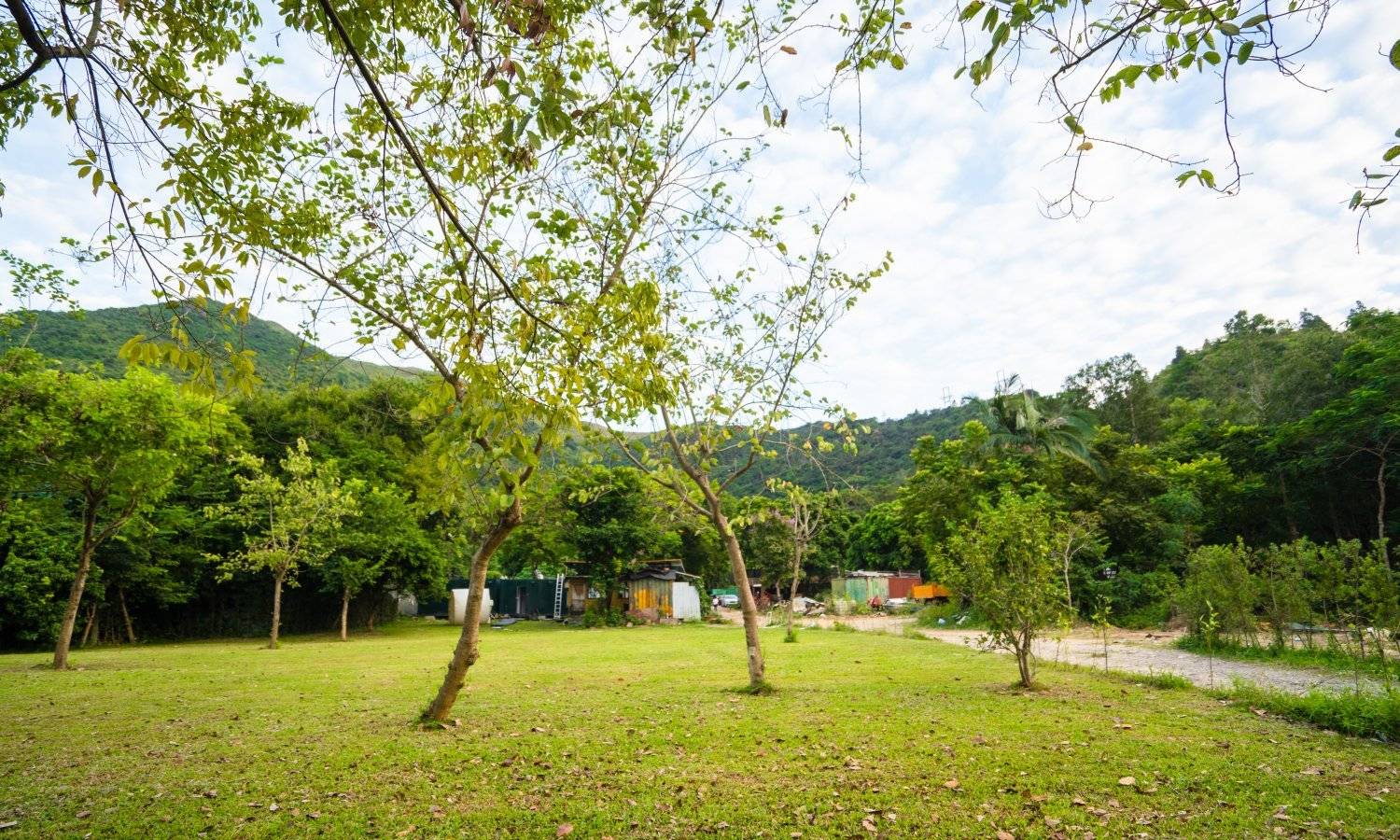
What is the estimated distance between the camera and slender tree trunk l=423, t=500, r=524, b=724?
6.84 m

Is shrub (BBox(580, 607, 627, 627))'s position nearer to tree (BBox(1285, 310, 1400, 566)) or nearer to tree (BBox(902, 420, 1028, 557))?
tree (BBox(902, 420, 1028, 557))

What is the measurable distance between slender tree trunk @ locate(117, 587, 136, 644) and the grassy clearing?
29.8 meters

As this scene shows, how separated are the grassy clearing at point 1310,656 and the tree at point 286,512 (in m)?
21.8

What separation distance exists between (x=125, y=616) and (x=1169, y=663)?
2892 cm

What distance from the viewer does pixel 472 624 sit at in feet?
22.6

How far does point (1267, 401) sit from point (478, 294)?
139ft

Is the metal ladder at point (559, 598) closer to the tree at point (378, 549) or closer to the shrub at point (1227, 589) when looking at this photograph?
the tree at point (378, 549)

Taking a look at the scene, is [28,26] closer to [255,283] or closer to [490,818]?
[255,283]

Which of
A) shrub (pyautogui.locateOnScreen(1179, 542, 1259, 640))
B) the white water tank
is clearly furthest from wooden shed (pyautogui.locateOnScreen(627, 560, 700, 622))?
shrub (pyautogui.locateOnScreen(1179, 542, 1259, 640))

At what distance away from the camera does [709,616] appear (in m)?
33.5

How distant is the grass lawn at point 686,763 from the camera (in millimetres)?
4391

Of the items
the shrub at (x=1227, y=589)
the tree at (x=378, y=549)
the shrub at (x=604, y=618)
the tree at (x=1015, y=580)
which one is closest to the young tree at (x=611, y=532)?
the shrub at (x=604, y=618)

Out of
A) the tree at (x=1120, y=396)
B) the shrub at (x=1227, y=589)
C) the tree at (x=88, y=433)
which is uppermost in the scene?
the tree at (x=1120, y=396)

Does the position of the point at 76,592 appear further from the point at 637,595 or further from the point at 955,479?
the point at 955,479
